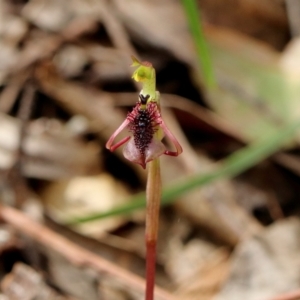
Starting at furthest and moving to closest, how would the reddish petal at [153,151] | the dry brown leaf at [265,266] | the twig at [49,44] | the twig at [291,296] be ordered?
the twig at [49,44]
the dry brown leaf at [265,266]
the twig at [291,296]
the reddish petal at [153,151]

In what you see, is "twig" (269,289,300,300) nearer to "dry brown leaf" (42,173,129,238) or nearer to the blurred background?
the blurred background

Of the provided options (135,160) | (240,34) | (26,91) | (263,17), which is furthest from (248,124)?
(135,160)

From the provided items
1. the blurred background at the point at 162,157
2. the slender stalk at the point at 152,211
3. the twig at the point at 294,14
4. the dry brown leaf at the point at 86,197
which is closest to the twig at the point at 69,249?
the blurred background at the point at 162,157

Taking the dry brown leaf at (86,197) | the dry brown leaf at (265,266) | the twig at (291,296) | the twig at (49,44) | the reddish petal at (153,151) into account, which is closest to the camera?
the reddish petal at (153,151)

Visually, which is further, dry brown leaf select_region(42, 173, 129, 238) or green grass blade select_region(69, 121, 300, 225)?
dry brown leaf select_region(42, 173, 129, 238)

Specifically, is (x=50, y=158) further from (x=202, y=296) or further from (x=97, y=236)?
(x=202, y=296)

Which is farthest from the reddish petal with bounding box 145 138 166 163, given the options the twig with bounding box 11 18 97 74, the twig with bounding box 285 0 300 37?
the twig with bounding box 285 0 300 37

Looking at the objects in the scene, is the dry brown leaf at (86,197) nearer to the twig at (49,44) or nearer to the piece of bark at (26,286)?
the piece of bark at (26,286)
